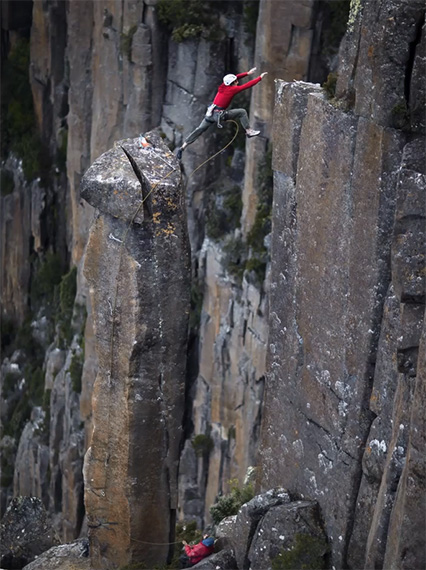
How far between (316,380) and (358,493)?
2.19 meters

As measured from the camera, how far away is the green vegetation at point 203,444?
144ft

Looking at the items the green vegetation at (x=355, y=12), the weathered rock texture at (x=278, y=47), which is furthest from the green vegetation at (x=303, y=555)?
the weathered rock texture at (x=278, y=47)

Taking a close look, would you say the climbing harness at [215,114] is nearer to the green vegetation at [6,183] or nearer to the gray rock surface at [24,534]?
the gray rock surface at [24,534]

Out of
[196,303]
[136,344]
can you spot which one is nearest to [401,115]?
[136,344]

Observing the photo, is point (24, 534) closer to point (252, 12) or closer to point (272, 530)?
point (272, 530)

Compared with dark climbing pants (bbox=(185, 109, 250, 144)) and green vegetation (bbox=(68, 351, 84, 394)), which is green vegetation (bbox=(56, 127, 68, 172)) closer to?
green vegetation (bbox=(68, 351, 84, 394))

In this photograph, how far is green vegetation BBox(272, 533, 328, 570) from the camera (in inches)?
920

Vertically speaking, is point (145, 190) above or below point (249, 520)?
above

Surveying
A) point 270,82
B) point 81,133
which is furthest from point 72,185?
point 270,82

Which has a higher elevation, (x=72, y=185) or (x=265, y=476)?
(x=265, y=476)

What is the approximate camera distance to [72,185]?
5622 cm

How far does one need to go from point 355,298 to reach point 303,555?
15.4ft

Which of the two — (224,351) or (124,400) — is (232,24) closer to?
(224,351)

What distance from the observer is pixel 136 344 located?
24.9 m
